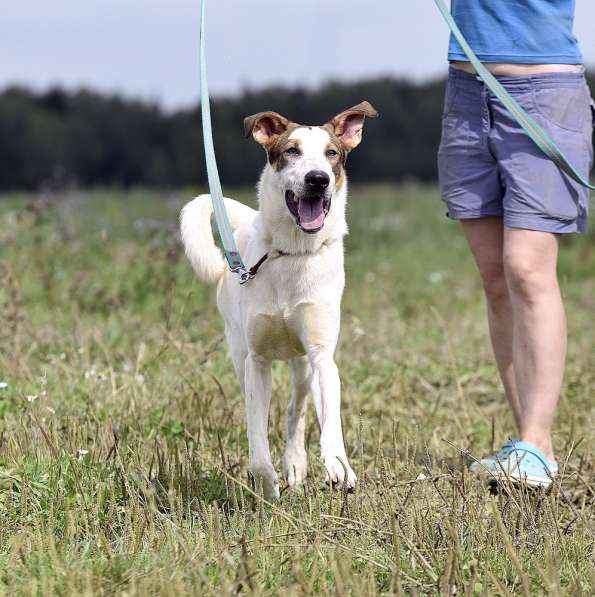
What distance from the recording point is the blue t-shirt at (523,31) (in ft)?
12.9

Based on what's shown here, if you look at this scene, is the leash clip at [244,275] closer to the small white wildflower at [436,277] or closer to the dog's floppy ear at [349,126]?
the dog's floppy ear at [349,126]

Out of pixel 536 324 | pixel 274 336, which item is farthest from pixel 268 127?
pixel 536 324

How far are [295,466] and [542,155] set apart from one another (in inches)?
Answer: 60.4

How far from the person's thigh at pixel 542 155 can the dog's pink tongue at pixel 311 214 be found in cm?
79

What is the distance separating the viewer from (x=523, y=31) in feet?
12.9

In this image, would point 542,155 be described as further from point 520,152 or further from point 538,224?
point 538,224

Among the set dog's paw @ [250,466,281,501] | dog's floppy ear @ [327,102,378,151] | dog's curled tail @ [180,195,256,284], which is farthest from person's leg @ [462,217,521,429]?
dog's paw @ [250,466,281,501]

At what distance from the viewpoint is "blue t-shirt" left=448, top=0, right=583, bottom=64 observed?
3930 millimetres

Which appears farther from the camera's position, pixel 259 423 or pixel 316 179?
pixel 259 423

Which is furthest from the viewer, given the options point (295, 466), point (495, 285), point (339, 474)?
point (495, 285)

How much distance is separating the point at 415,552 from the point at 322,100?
19.3 meters

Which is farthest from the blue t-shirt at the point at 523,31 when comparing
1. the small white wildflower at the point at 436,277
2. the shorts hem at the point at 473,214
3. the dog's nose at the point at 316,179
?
the small white wildflower at the point at 436,277

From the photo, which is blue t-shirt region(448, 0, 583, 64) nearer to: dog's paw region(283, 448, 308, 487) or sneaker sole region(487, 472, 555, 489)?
sneaker sole region(487, 472, 555, 489)

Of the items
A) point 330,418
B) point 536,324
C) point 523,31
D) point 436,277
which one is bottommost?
point 436,277
